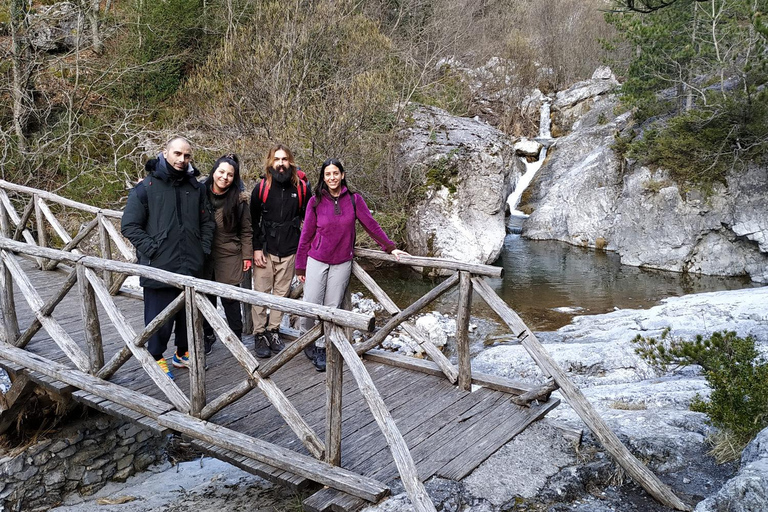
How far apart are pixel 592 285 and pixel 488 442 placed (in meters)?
12.5

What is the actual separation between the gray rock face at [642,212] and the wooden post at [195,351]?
53.6 ft

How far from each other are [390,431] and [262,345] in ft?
8.01

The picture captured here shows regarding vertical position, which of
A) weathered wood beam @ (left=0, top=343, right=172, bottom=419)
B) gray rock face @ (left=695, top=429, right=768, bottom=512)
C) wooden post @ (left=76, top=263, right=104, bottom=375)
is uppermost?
wooden post @ (left=76, top=263, right=104, bottom=375)

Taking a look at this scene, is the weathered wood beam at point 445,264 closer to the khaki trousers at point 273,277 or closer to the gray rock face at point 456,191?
the khaki trousers at point 273,277

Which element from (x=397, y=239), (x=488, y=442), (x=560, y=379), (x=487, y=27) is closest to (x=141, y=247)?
(x=488, y=442)

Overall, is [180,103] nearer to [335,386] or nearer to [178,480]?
[178,480]

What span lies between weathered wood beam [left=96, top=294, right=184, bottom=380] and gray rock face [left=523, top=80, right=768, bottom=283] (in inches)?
648

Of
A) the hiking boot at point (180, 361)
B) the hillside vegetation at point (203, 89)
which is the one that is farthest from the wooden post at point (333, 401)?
the hillside vegetation at point (203, 89)

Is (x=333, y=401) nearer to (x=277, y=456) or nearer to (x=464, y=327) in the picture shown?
(x=277, y=456)

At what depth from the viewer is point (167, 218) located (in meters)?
4.68

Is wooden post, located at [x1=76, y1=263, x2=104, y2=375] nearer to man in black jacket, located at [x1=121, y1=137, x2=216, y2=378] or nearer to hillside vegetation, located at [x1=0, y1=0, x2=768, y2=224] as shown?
man in black jacket, located at [x1=121, y1=137, x2=216, y2=378]

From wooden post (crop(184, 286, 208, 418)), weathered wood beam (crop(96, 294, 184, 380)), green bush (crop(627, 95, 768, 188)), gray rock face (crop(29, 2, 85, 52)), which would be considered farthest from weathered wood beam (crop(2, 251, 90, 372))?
green bush (crop(627, 95, 768, 188))

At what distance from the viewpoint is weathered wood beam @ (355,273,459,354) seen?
188 inches

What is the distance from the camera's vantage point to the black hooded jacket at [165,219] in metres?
4.63
